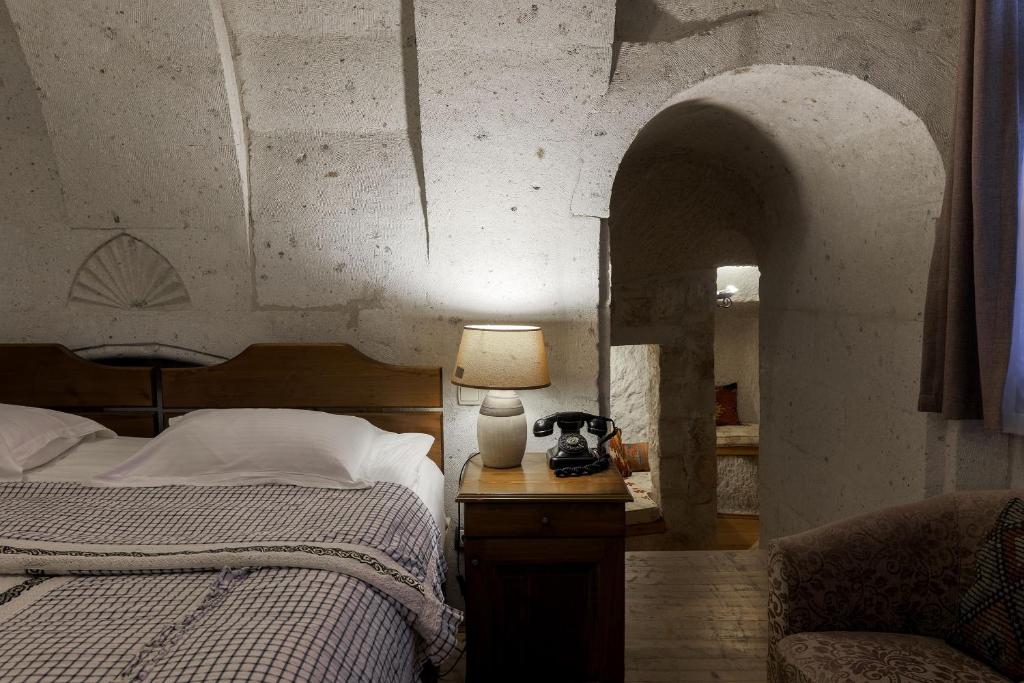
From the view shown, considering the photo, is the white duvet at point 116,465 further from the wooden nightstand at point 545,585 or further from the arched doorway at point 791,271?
the arched doorway at point 791,271

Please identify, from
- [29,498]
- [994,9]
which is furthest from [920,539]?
[29,498]

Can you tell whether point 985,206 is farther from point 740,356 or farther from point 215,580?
point 740,356

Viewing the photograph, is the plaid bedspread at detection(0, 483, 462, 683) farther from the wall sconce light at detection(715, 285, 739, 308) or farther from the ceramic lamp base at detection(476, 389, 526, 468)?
the wall sconce light at detection(715, 285, 739, 308)

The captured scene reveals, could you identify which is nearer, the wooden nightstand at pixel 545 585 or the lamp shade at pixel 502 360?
the wooden nightstand at pixel 545 585

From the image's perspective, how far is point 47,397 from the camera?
2.68m

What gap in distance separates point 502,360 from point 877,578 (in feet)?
3.92

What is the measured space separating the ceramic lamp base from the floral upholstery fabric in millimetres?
992

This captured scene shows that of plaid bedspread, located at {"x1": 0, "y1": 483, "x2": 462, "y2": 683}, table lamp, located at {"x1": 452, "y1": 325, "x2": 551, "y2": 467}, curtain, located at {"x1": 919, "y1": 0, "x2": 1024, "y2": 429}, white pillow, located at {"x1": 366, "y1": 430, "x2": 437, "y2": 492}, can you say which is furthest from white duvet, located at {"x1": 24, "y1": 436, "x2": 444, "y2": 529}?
curtain, located at {"x1": 919, "y1": 0, "x2": 1024, "y2": 429}

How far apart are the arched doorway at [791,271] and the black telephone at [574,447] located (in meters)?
0.70

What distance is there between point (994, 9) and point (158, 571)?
8.56 ft

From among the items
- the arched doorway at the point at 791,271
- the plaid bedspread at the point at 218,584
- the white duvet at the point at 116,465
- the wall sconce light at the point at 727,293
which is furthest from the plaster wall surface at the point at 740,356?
the plaid bedspread at the point at 218,584

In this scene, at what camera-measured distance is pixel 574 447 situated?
2.35m

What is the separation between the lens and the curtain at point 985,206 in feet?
6.40

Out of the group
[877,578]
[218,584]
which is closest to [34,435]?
[218,584]
